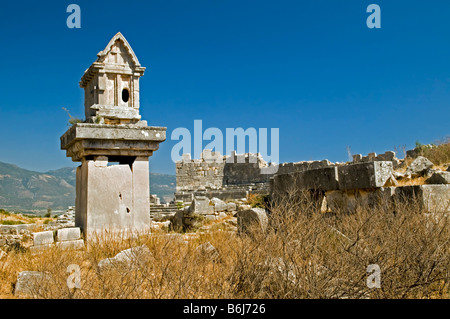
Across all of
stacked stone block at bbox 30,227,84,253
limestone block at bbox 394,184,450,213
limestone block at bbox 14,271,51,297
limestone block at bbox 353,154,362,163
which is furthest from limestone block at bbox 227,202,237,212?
limestone block at bbox 14,271,51,297

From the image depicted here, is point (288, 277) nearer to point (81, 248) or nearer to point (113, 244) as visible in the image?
point (113, 244)

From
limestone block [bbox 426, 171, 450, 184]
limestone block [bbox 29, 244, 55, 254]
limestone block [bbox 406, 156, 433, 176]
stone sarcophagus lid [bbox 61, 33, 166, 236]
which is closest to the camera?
limestone block [bbox 29, 244, 55, 254]

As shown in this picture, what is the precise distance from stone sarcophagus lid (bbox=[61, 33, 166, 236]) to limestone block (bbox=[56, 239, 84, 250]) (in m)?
0.18

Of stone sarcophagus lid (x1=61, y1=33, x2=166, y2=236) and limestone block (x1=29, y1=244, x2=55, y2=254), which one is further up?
stone sarcophagus lid (x1=61, y1=33, x2=166, y2=236)

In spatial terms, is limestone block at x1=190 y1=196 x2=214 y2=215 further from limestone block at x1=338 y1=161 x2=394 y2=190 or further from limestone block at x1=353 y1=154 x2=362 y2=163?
limestone block at x1=353 y1=154 x2=362 y2=163

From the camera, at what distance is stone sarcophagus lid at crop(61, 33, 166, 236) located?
600 centimetres

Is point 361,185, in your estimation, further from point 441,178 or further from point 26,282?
point 26,282

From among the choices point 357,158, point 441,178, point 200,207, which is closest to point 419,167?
point 441,178

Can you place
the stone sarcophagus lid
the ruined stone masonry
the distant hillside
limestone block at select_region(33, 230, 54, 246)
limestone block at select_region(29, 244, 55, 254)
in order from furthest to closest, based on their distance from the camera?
the distant hillside → the ruined stone masonry → the stone sarcophagus lid → limestone block at select_region(33, 230, 54, 246) → limestone block at select_region(29, 244, 55, 254)

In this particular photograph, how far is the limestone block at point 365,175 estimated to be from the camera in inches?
297

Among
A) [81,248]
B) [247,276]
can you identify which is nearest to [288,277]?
[247,276]
